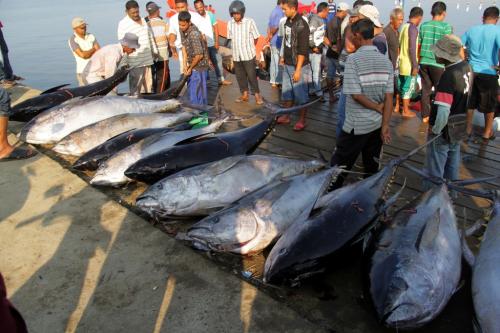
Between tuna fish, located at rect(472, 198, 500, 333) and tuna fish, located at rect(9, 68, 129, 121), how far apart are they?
595 cm

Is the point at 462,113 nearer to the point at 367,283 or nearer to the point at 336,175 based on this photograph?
the point at 336,175

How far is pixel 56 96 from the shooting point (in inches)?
253

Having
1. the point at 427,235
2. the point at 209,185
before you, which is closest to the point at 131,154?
the point at 209,185

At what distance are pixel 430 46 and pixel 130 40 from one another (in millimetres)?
4933

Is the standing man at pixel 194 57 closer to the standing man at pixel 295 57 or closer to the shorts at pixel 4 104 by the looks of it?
the standing man at pixel 295 57

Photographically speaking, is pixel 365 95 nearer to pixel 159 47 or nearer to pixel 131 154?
pixel 131 154

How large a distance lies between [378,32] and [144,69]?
418 centimetres

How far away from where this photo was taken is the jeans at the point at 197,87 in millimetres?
6480

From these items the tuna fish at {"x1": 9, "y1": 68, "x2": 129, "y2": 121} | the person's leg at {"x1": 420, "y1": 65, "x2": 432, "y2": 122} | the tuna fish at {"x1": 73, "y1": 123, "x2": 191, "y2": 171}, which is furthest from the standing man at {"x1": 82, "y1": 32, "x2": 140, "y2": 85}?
the person's leg at {"x1": 420, "y1": 65, "x2": 432, "y2": 122}

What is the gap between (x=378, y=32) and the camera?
484 centimetres

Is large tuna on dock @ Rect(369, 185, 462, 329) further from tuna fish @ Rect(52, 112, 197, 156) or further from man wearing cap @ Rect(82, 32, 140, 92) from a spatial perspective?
man wearing cap @ Rect(82, 32, 140, 92)

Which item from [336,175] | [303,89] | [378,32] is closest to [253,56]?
[303,89]

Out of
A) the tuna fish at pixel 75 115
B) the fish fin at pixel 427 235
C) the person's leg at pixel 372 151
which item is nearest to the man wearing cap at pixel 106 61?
the tuna fish at pixel 75 115

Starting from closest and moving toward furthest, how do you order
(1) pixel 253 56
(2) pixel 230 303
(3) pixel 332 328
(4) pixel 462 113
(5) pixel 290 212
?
(3) pixel 332 328 < (2) pixel 230 303 < (5) pixel 290 212 < (4) pixel 462 113 < (1) pixel 253 56
